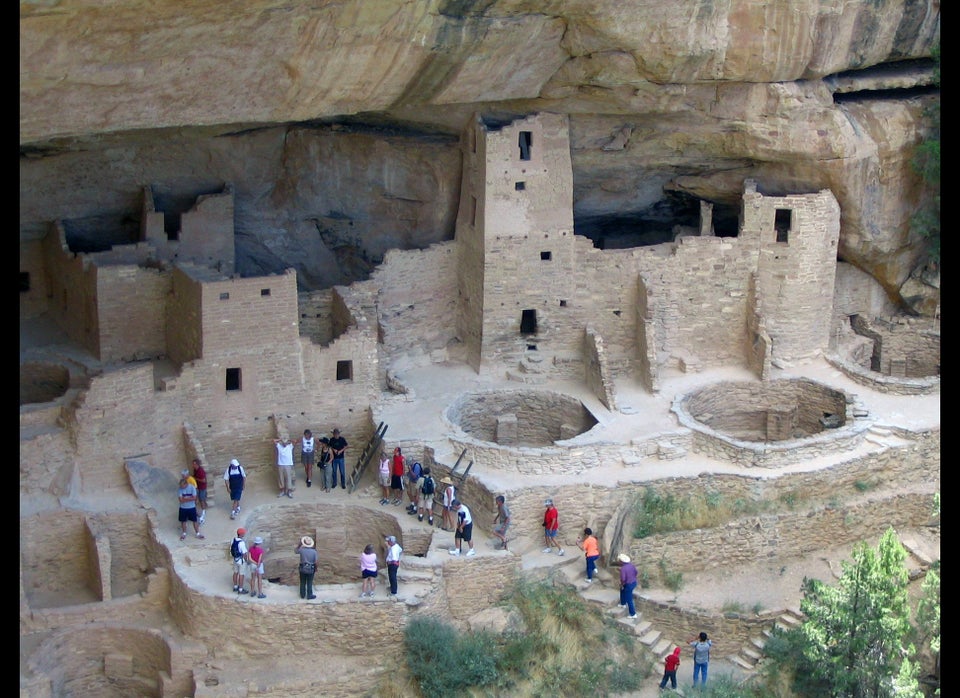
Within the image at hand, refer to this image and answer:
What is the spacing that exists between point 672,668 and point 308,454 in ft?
17.7

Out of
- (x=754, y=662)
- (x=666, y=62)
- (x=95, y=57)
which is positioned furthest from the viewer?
(x=666, y=62)

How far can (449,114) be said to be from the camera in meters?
19.9

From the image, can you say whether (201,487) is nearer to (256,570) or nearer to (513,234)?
(256,570)

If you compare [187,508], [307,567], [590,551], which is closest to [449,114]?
[590,551]

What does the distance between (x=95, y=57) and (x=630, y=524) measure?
8.73 metres

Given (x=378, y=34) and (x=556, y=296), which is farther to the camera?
(x=556, y=296)

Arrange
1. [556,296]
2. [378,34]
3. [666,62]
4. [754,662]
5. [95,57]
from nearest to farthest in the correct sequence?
[95,57] → [378,34] → [754,662] → [666,62] → [556,296]

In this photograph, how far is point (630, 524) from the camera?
1750cm

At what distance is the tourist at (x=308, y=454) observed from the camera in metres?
17.6

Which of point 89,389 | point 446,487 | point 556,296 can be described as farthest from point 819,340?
point 89,389

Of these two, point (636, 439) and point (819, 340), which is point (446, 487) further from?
point (819, 340)

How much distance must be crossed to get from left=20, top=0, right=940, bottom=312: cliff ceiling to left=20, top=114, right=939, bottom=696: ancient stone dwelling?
56cm

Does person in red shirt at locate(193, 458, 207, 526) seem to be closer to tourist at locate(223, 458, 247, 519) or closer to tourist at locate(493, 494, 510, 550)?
tourist at locate(223, 458, 247, 519)

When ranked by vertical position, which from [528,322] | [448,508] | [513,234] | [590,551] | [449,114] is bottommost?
[590,551]
